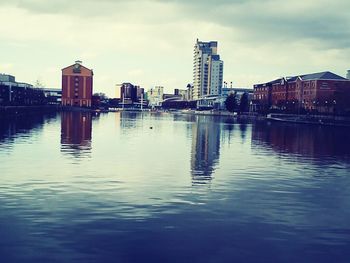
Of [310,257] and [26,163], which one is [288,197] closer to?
[310,257]

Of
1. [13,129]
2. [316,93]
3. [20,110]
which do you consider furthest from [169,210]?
[316,93]

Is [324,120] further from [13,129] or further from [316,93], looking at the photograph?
[13,129]

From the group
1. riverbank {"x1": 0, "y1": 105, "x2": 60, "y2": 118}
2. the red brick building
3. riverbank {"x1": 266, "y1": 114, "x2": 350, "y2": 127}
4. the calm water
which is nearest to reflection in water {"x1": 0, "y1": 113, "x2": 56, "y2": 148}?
the calm water

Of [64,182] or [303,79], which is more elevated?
[303,79]

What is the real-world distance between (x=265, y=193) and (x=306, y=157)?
19112 mm

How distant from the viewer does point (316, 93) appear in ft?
501

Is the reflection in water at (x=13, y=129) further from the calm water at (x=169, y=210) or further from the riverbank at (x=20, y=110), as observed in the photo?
the riverbank at (x=20, y=110)

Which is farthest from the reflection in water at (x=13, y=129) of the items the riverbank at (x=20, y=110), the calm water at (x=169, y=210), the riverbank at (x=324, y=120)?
the riverbank at (x=324, y=120)

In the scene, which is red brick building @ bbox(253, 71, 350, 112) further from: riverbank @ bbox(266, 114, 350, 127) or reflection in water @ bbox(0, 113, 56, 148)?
reflection in water @ bbox(0, 113, 56, 148)

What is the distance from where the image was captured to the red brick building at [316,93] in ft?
410

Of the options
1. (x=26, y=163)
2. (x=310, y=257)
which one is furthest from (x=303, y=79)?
(x=310, y=257)

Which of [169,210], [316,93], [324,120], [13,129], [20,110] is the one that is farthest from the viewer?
[316,93]

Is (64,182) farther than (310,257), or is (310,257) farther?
(64,182)

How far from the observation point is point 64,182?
77.0 feet
